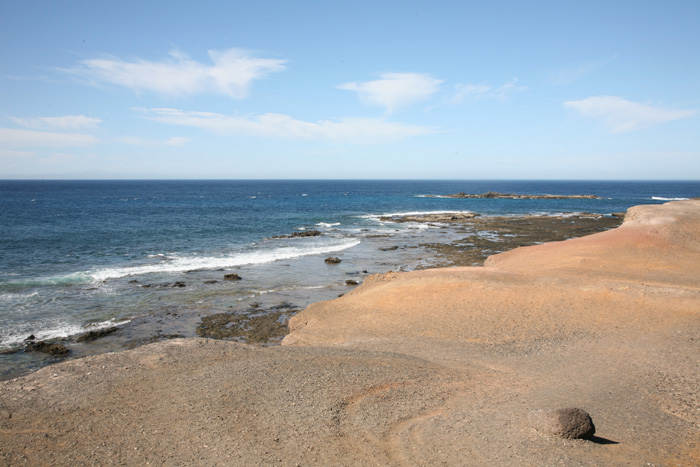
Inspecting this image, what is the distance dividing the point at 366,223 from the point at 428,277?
4229cm

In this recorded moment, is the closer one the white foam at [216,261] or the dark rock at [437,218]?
the white foam at [216,261]

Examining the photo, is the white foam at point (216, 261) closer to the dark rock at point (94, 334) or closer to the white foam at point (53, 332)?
the white foam at point (53, 332)

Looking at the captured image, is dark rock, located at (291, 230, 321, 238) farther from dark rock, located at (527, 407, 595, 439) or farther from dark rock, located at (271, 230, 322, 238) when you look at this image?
dark rock, located at (527, 407, 595, 439)

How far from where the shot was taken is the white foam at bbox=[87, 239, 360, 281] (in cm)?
3084

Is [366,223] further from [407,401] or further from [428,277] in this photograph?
[407,401]

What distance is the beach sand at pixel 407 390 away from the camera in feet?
27.2

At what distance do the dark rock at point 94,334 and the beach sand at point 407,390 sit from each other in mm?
7066

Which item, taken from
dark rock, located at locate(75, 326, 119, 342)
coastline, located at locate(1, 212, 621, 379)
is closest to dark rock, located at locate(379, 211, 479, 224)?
coastline, located at locate(1, 212, 621, 379)

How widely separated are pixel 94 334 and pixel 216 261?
16.7m

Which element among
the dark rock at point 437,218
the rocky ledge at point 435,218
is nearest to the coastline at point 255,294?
the dark rock at point 437,218

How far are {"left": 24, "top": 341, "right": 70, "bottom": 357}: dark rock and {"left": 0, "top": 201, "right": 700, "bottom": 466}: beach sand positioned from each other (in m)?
6.01

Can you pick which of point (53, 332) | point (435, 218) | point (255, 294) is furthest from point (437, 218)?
point (53, 332)

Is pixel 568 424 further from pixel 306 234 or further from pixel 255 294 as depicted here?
pixel 306 234

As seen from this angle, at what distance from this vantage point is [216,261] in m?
35.5
